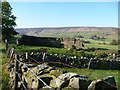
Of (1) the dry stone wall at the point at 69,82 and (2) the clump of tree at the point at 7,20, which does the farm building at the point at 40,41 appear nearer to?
(2) the clump of tree at the point at 7,20

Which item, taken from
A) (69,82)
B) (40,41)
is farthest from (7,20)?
(69,82)

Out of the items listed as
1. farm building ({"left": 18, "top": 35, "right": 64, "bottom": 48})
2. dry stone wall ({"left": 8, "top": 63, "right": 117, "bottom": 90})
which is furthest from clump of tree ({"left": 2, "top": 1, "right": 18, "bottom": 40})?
dry stone wall ({"left": 8, "top": 63, "right": 117, "bottom": 90})

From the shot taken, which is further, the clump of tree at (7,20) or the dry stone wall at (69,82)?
the clump of tree at (7,20)

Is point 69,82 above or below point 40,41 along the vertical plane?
above

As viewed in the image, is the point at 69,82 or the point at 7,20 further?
the point at 7,20

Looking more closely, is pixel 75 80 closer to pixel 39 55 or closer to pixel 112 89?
pixel 112 89

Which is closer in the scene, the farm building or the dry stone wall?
the dry stone wall

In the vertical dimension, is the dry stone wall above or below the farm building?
above

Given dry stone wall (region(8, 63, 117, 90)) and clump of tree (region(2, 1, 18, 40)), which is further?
clump of tree (region(2, 1, 18, 40))

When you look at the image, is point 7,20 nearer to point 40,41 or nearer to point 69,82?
point 40,41

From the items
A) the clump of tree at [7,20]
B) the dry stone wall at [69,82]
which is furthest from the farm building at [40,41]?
the dry stone wall at [69,82]

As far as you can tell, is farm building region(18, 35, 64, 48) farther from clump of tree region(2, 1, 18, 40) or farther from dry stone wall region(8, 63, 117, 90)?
dry stone wall region(8, 63, 117, 90)

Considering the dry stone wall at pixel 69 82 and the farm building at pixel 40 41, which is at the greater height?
the dry stone wall at pixel 69 82

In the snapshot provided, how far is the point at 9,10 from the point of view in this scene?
57.1 metres
